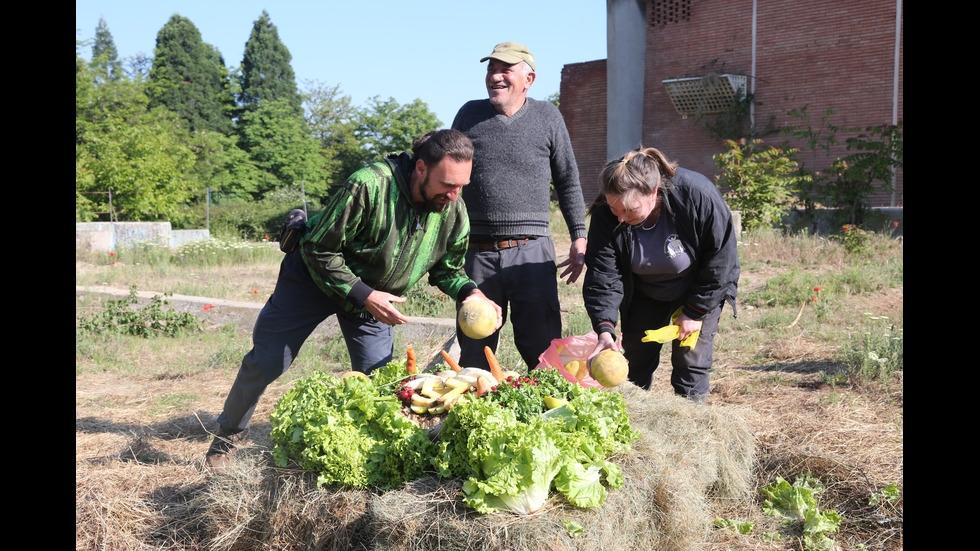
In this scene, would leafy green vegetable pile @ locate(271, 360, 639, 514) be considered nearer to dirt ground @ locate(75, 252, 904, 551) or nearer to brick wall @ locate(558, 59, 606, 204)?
dirt ground @ locate(75, 252, 904, 551)

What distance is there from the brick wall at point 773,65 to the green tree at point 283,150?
1647 cm

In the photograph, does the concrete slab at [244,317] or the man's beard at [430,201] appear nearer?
the man's beard at [430,201]

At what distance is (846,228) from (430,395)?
9.94 meters

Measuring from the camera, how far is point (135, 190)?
63.2ft

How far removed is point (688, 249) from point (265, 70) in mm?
38837

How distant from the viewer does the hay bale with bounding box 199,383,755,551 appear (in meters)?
2.28

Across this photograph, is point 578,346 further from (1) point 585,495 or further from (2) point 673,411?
(1) point 585,495

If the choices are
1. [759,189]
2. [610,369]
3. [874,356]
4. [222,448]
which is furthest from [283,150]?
[610,369]

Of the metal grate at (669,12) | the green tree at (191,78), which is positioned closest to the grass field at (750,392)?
the metal grate at (669,12)

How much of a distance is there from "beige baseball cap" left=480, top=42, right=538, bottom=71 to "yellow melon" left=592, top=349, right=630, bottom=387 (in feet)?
6.10

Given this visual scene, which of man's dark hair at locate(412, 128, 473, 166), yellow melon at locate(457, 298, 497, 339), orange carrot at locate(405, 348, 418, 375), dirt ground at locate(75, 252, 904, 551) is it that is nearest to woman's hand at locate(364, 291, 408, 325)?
orange carrot at locate(405, 348, 418, 375)

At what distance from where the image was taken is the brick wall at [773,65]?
17.9m

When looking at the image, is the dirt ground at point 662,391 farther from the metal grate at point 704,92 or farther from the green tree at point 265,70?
the green tree at point 265,70
